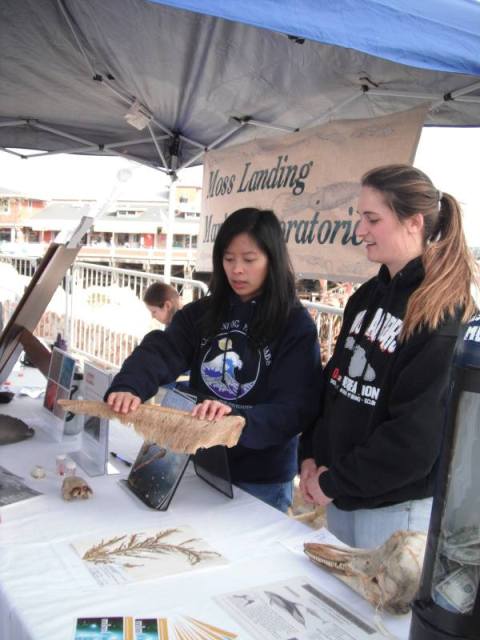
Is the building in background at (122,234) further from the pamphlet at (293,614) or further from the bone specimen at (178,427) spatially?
the pamphlet at (293,614)

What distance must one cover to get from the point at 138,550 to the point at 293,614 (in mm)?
352

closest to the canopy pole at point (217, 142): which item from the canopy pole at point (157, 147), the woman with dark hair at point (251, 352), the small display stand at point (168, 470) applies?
the canopy pole at point (157, 147)

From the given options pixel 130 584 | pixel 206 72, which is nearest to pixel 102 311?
pixel 206 72

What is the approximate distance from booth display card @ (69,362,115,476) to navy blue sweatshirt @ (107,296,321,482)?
7cm

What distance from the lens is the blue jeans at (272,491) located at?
62.9 inches

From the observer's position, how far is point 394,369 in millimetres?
1259

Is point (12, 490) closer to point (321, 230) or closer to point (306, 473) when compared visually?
point (306, 473)

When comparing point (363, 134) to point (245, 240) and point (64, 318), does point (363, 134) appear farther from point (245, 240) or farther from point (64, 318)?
point (64, 318)

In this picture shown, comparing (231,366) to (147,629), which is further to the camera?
(231,366)

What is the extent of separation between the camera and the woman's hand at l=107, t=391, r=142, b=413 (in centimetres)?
134

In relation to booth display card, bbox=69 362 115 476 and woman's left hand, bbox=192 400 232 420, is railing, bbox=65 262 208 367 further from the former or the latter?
woman's left hand, bbox=192 400 232 420

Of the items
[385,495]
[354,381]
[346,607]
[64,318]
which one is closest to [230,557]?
[346,607]

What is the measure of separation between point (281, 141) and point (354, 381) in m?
A: 2.41

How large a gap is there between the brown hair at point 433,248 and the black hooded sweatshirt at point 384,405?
0.03m
